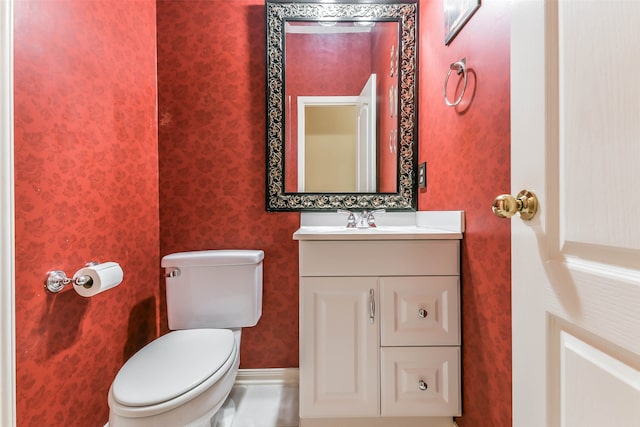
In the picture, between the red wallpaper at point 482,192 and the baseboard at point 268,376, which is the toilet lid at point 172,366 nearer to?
the baseboard at point 268,376

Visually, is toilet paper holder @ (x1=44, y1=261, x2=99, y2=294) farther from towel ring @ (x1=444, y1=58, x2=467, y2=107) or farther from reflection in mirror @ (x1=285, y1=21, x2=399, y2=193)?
towel ring @ (x1=444, y1=58, x2=467, y2=107)

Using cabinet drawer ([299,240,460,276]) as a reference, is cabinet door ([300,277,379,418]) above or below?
below

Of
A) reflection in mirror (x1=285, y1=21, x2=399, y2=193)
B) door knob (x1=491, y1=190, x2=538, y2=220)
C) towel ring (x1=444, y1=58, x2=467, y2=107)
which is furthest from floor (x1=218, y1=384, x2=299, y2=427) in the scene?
towel ring (x1=444, y1=58, x2=467, y2=107)

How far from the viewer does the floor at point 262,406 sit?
1.26 meters

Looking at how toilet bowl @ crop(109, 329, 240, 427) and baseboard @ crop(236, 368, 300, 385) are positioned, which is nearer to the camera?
toilet bowl @ crop(109, 329, 240, 427)

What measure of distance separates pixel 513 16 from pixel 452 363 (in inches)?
42.1

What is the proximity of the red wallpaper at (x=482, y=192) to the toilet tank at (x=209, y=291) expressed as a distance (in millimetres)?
899

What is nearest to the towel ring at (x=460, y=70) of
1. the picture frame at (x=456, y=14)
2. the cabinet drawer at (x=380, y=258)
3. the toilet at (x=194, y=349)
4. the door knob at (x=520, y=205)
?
the picture frame at (x=456, y=14)

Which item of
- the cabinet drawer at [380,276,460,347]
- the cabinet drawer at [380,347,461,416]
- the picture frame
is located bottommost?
the cabinet drawer at [380,347,461,416]

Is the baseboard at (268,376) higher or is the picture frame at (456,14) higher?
the picture frame at (456,14)

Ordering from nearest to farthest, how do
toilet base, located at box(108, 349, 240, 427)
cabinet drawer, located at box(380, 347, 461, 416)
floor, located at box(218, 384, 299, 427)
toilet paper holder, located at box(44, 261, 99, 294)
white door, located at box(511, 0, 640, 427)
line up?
white door, located at box(511, 0, 640, 427) < toilet base, located at box(108, 349, 240, 427) < toilet paper holder, located at box(44, 261, 99, 294) < cabinet drawer, located at box(380, 347, 461, 416) < floor, located at box(218, 384, 299, 427)

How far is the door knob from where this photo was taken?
51 cm

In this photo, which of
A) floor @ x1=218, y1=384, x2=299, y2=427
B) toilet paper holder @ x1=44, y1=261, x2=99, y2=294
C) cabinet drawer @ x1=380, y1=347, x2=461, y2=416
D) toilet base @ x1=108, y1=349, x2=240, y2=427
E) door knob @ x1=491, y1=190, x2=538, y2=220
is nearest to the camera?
door knob @ x1=491, y1=190, x2=538, y2=220

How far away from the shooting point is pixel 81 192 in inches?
42.0
